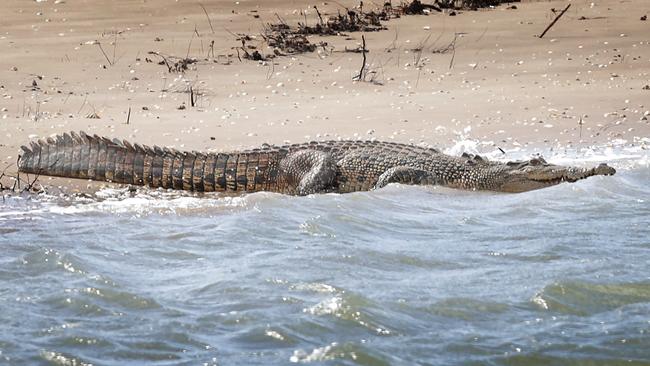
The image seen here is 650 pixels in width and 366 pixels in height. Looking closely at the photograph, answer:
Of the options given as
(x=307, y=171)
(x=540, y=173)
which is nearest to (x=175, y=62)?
(x=307, y=171)

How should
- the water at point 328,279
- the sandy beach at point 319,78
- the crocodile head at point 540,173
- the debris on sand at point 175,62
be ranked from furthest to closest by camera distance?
the debris on sand at point 175,62 → the sandy beach at point 319,78 → the crocodile head at point 540,173 → the water at point 328,279

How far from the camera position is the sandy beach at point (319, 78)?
1127cm

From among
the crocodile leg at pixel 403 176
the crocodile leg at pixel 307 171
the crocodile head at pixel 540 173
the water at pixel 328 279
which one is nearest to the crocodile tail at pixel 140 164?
the crocodile leg at pixel 307 171

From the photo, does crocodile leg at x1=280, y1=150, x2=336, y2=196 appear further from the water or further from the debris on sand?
the debris on sand

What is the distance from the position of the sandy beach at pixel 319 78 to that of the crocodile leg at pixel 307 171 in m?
1.12

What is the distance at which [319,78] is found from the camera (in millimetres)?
13008

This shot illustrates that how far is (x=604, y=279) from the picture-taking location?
23.3 feet

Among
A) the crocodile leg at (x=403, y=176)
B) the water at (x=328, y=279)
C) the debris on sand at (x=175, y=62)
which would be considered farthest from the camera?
the debris on sand at (x=175, y=62)

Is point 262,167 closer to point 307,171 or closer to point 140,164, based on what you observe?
point 307,171

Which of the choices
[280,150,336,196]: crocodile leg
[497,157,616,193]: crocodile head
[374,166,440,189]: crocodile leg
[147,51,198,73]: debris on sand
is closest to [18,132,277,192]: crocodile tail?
[280,150,336,196]: crocodile leg

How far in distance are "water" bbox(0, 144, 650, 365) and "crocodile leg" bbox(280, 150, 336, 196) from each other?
0.29m

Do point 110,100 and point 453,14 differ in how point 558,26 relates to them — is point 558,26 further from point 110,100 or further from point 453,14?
point 110,100

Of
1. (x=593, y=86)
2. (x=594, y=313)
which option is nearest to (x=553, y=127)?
(x=593, y=86)

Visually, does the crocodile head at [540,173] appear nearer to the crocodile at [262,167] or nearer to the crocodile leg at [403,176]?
the crocodile at [262,167]
